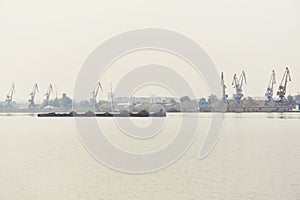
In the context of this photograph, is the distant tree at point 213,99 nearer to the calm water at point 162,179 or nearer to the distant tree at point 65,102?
the distant tree at point 65,102

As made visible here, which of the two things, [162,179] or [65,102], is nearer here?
[162,179]

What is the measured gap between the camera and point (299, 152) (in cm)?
2544

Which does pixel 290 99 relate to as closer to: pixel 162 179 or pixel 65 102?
pixel 65 102

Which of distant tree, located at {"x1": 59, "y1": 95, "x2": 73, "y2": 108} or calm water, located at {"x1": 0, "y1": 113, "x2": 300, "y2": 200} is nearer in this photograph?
calm water, located at {"x1": 0, "y1": 113, "x2": 300, "y2": 200}

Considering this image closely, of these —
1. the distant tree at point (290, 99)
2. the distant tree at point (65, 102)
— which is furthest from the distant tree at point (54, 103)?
the distant tree at point (290, 99)

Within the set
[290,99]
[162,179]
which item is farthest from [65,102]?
[162,179]

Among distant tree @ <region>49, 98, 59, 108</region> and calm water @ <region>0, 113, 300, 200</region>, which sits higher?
distant tree @ <region>49, 98, 59, 108</region>

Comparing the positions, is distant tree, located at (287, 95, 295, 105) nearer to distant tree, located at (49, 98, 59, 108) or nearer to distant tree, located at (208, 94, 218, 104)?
distant tree, located at (208, 94, 218, 104)

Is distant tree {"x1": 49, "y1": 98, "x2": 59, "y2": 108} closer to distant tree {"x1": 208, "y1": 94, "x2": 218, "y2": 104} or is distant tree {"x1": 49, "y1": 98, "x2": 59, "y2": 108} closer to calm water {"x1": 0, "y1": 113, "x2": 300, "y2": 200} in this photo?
distant tree {"x1": 208, "y1": 94, "x2": 218, "y2": 104}

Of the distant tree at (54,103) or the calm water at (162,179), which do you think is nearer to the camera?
the calm water at (162,179)

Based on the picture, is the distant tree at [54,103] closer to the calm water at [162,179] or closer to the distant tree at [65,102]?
the distant tree at [65,102]

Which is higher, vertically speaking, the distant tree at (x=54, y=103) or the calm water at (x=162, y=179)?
the distant tree at (x=54, y=103)

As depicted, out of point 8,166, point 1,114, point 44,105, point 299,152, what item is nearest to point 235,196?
point 8,166

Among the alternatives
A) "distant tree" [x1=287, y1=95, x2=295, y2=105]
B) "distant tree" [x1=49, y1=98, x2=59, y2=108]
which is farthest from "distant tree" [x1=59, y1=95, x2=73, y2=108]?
"distant tree" [x1=287, y1=95, x2=295, y2=105]
